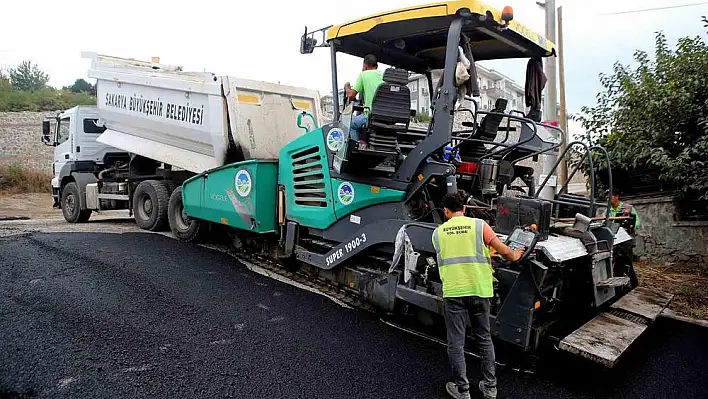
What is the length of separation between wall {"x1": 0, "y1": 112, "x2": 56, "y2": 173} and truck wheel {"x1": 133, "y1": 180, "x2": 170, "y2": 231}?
49.0 feet

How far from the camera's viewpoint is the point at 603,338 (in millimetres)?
3393

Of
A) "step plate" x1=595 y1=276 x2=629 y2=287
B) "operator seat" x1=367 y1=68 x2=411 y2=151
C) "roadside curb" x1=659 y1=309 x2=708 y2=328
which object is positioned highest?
"operator seat" x1=367 y1=68 x2=411 y2=151

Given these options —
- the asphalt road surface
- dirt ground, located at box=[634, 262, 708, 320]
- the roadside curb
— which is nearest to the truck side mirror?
the asphalt road surface

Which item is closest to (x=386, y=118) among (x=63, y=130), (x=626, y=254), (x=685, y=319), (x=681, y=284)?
(x=626, y=254)

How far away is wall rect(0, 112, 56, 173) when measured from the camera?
20.2 meters

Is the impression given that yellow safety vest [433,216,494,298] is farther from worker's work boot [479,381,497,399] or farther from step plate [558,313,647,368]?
step plate [558,313,647,368]

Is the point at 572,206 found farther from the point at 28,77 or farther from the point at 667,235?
the point at 28,77

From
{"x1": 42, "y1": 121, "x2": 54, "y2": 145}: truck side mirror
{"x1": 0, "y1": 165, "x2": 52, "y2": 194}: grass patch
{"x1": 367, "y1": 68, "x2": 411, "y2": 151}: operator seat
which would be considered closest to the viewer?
{"x1": 367, "y1": 68, "x2": 411, "y2": 151}: operator seat

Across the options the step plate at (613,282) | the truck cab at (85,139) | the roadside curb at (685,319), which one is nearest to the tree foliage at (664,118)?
the roadside curb at (685,319)

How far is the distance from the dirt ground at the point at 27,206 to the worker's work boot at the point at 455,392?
13.2 metres

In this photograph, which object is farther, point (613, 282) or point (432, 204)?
point (432, 204)

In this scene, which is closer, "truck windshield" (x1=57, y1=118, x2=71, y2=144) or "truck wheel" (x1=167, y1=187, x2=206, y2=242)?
"truck wheel" (x1=167, y1=187, x2=206, y2=242)

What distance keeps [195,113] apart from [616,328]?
535cm

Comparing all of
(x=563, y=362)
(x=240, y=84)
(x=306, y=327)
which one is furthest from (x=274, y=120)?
(x=563, y=362)
